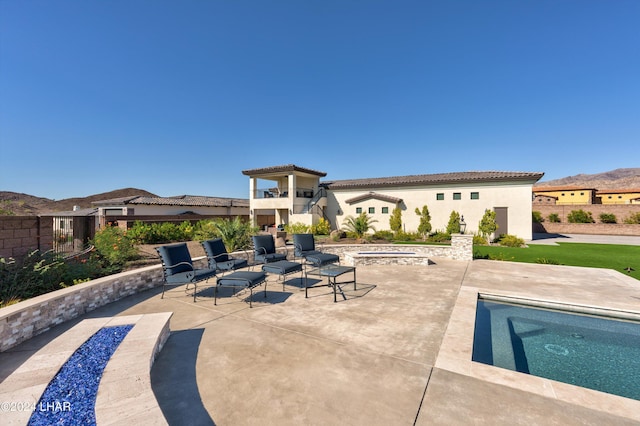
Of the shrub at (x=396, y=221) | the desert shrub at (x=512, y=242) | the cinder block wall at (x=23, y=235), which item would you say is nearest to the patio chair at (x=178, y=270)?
the cinder block wall at (x=23, y=235)

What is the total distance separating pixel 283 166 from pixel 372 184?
8.71 metres

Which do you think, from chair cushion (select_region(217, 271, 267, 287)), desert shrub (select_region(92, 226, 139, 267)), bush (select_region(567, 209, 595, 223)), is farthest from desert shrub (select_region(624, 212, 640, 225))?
desert shrub (select_region(92, 226, 139, 267))

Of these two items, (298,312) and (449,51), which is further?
(449,51)

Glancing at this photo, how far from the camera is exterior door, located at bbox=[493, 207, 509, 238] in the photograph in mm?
20797

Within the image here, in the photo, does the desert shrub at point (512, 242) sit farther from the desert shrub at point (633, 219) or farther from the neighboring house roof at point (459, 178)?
the desert shrub at point (633, 219)

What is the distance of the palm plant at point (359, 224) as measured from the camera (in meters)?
20.9

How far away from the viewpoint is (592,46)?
1381 centimetres

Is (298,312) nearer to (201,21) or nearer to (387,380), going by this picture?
(387,380)

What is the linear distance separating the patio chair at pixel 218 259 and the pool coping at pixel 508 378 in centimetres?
549

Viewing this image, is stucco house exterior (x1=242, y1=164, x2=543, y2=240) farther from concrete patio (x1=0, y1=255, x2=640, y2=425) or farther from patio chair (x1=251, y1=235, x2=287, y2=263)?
concrete patio (x1=0, y1=255, x2=640, y2=425)

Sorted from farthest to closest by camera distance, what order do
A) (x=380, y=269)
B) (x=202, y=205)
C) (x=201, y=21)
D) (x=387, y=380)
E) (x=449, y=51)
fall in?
(x=202, y=205) → (x=449, y=51) → (x=201, y=21) → (x=380, y=269) → (x=387, y=380)

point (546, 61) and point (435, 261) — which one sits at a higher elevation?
point (546, 61)

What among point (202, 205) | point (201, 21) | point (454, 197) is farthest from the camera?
point (202, 205)

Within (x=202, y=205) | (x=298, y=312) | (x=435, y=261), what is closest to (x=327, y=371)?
(x=298, y=312)
